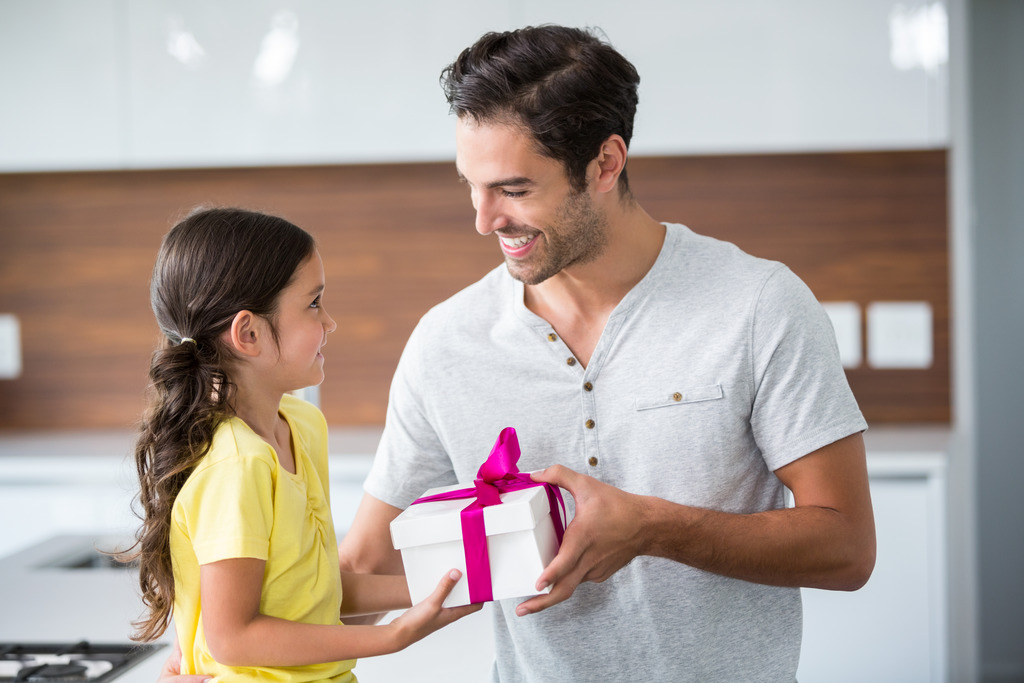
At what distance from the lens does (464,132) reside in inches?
45.3

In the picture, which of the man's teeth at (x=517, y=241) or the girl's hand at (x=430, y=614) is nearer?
the girl's hand at (x=430, y=614)

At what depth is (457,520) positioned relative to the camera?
952 millimetres

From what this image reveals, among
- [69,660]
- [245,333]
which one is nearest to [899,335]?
[245,333]

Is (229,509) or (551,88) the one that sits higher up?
(551,88)

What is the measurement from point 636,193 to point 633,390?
5.70 ft

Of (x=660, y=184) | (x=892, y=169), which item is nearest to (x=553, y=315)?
(x=660, y=184)

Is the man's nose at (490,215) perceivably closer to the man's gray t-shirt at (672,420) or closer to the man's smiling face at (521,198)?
the man's smiling face at (521,198)

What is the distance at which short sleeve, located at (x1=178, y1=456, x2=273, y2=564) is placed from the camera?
0.96 metres

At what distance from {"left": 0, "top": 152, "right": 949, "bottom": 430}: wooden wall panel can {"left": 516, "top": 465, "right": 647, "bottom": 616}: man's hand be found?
1915 millimetres

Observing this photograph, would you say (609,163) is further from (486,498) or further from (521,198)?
(486,498)

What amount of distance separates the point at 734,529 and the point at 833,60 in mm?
1744

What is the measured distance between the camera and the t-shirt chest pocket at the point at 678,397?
3.67 feet

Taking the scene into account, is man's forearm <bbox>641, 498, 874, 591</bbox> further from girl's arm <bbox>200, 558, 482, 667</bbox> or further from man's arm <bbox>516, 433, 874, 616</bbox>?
girl's arm <bbox>200, 558, 482, 667</bbox>

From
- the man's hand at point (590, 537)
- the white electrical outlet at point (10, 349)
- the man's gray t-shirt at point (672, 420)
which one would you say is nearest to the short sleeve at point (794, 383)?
the man's gray t-shirt at point (672, 420)
